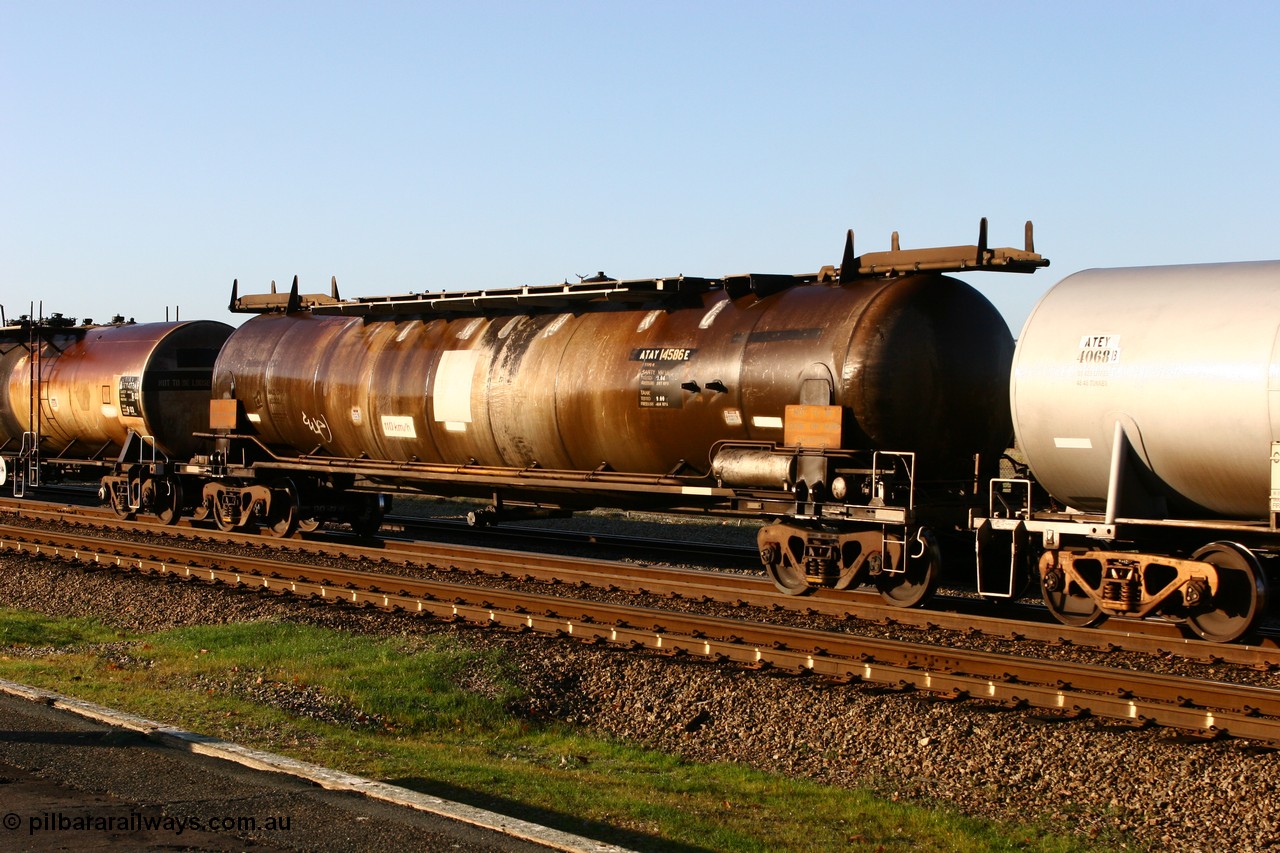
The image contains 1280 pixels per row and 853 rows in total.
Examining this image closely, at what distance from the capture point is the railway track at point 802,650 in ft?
29.9

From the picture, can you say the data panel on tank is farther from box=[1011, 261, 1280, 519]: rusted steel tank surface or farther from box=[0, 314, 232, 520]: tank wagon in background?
box=[0, 314, 232, 520]: tank wagon in background

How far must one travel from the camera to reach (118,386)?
24906 mm

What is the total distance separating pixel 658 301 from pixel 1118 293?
20.6 feet

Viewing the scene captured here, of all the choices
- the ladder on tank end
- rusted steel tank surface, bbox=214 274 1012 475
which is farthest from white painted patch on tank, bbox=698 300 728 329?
the ladder on tank end

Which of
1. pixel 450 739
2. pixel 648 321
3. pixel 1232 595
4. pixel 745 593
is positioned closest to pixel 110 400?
pixel 648 321

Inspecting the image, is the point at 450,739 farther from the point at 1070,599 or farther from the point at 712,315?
the point at 712,315

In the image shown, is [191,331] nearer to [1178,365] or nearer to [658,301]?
[658,301]

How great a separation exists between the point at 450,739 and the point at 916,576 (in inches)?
251

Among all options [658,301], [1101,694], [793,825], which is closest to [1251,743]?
[1101,694]

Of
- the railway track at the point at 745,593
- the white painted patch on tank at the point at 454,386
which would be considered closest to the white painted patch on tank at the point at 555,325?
the white painted patch on tank at the point at 454,386

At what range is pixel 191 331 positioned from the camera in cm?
2523

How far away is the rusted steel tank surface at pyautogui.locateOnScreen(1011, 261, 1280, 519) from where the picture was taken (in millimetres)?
10820

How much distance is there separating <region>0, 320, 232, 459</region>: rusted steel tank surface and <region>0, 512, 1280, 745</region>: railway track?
698cm

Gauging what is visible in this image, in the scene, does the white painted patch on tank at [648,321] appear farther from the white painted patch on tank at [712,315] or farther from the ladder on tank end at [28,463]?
the ladder on tank end at [28,463]
